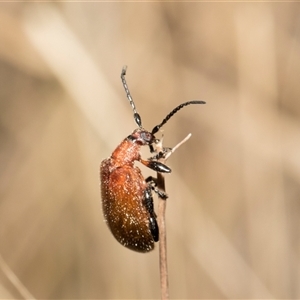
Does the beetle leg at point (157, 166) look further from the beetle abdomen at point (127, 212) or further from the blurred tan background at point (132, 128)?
the blurred tan background at point (132, 128)

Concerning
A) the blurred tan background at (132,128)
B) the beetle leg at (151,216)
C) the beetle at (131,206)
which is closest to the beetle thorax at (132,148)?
the beetle at (131,206)

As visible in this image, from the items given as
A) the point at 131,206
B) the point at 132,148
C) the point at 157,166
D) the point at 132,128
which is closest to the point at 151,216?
the point at 131,206

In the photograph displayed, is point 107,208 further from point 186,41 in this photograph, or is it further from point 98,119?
point 186,41

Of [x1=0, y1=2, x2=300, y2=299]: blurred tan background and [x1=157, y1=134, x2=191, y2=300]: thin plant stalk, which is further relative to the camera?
[x1=0, y1=2, x2=300, y2=299]: blurred tan background

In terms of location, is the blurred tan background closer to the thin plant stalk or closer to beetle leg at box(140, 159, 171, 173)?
beetle leg at box(140, 159, 171, 173)

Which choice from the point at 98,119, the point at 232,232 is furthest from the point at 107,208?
the point at 232,232

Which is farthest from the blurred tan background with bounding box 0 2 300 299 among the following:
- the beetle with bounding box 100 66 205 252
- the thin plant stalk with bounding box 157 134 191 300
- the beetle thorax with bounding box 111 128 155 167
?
the thin plant stalk with bounding box 157 134 191 300
